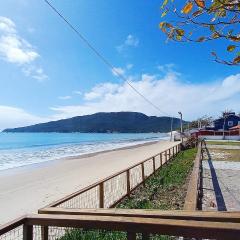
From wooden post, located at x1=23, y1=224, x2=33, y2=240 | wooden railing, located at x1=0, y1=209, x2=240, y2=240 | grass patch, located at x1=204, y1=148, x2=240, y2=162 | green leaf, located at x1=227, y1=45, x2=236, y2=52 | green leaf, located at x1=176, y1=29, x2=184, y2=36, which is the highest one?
green leaf, located at x1=176, y1=29, x2=184, y2=36

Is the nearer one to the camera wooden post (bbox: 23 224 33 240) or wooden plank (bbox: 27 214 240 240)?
wooden plank (bbox: 27 214 240 240)

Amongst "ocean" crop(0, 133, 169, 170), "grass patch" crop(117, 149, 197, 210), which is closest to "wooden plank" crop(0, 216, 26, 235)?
"grass patch" crop(117, 149, 197, 210)

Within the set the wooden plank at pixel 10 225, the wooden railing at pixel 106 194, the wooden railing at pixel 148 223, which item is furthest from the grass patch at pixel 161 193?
the wooden plank at pixel 10 225

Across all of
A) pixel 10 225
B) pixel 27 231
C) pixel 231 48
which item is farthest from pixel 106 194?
pixel 231 48

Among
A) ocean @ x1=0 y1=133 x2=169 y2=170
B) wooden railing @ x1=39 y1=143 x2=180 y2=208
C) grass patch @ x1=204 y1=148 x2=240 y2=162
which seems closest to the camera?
wooden railing @ x1=39 y1=143 x2=180 y2=208

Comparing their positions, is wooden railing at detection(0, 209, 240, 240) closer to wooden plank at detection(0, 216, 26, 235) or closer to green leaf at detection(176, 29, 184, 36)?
wooden plank at detection(0, 216, 26, 235)

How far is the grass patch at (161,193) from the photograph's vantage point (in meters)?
9.42

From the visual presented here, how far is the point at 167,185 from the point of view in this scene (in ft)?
42.4

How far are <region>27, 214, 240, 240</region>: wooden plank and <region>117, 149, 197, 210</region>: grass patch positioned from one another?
21.8ft

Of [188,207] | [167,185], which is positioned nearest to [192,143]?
[167,185]

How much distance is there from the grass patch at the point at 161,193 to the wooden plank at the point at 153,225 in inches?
262

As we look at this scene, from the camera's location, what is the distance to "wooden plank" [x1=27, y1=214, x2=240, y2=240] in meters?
2.04

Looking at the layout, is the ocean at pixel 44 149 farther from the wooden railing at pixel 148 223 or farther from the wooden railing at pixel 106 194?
the wooden railing at pixel 148 223

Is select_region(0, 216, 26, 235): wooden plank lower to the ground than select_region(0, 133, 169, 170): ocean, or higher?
higher
